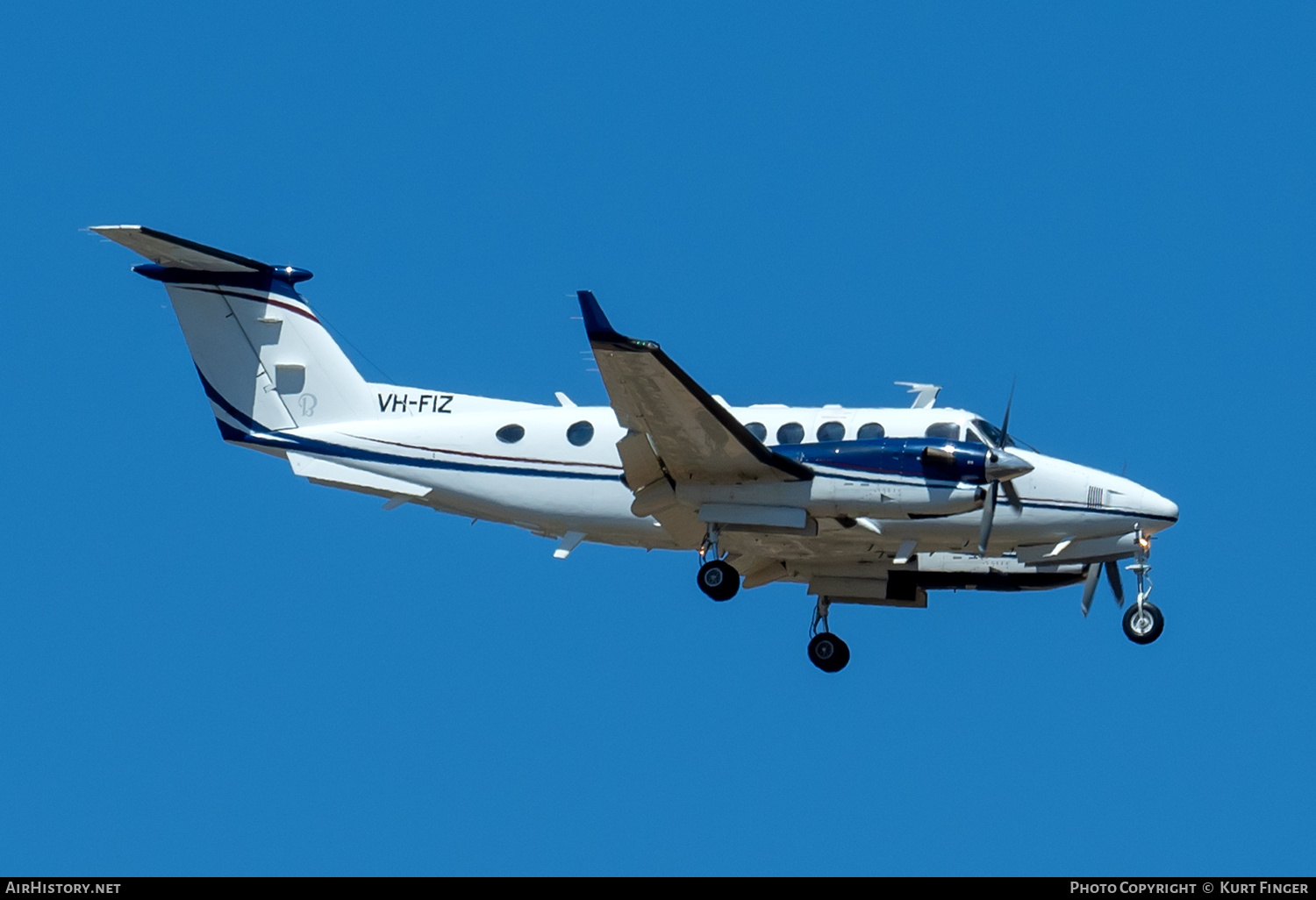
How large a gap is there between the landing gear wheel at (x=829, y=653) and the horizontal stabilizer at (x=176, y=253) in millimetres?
9268

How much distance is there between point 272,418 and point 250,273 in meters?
2.13

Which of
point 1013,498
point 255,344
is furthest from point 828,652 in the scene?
point 255,344

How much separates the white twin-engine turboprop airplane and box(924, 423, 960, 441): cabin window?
0.02 metres

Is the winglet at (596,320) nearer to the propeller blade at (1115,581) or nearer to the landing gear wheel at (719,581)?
the landing gear wheel at (719,581)

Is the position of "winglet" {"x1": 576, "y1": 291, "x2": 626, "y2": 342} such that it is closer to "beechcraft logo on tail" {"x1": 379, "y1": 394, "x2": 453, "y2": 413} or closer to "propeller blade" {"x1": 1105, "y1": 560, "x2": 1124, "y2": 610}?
"beechcraft logo on tail" {"x1": 379, "y1": 394, "x2": 453, "y2": 413}

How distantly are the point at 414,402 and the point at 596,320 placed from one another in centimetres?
560

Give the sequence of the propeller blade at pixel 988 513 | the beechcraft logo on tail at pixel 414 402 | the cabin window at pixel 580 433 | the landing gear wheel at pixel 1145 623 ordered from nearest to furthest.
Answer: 1. the propeller blade at pixel 988 513
2. the landing gear wheel at pixel 1145 623
3. the cabin window at pixel 580 433
4. the beechcraft logo on tail at pixel 414 402

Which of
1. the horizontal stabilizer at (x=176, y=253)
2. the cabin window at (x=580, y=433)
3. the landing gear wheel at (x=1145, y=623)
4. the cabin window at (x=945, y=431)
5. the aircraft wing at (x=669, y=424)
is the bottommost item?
the landing gear wheel at (x=1145, y=623)

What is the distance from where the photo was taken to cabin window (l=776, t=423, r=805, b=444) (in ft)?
76.4

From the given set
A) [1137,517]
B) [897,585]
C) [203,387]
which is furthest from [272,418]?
[1137,517]

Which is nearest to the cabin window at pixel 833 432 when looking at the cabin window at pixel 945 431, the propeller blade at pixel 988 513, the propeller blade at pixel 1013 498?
the cabin window at pixel 945 431

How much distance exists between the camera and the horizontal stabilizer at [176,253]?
80.2ft

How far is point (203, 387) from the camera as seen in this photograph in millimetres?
25734

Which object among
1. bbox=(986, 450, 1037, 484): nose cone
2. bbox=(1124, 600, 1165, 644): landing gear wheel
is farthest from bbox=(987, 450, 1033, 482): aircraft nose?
bbox=(1124, 600, 1165, 644): landing gear wheel
